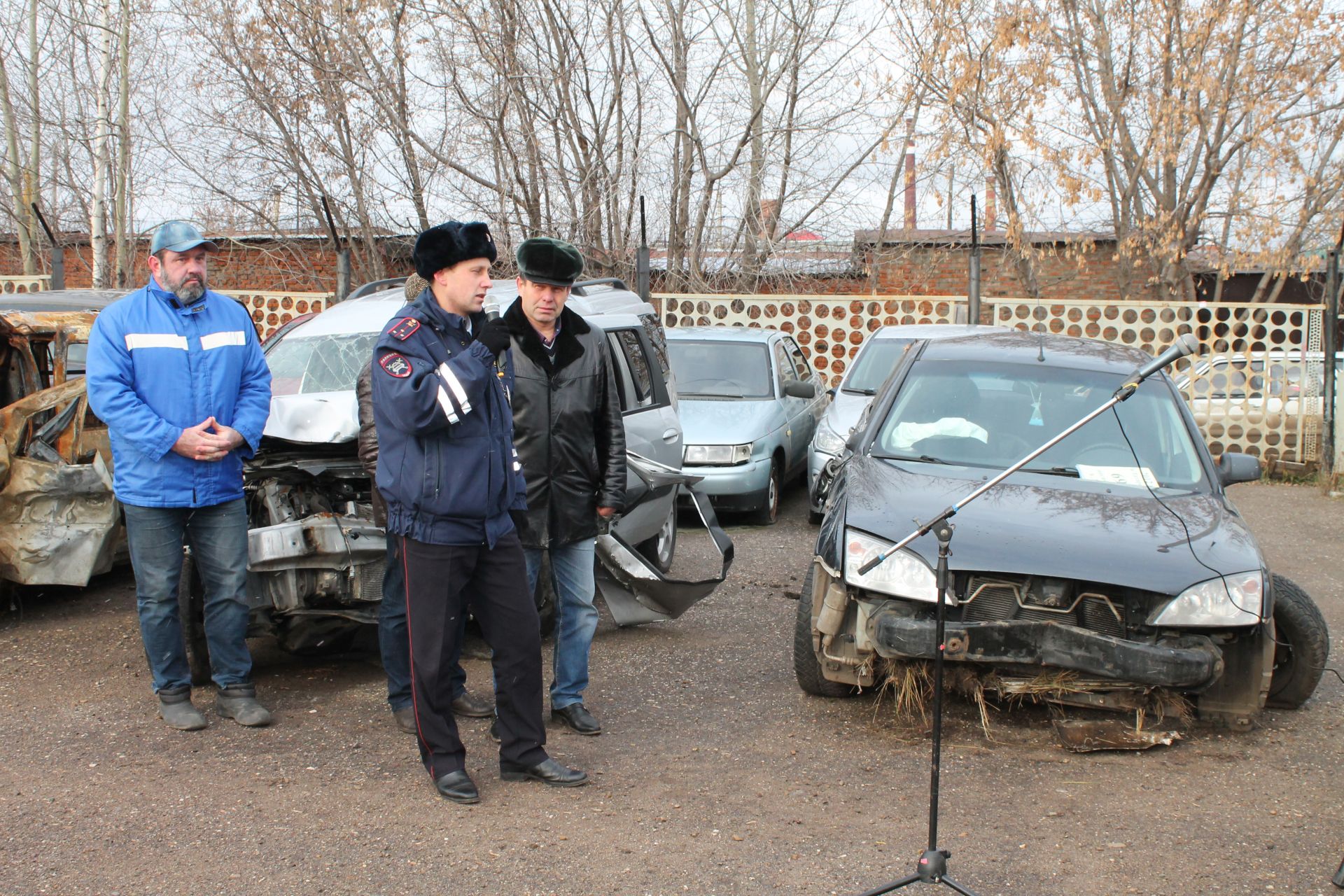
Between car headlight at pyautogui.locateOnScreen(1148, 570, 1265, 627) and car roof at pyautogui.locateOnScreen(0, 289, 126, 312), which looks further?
car roof at pyautogui.locateOnScreen(0, 289, 126, 312)

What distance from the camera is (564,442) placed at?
15.1 ft

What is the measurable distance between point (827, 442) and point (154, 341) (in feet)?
18.6

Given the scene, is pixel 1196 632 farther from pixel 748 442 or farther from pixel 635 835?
→ pixel 748 442

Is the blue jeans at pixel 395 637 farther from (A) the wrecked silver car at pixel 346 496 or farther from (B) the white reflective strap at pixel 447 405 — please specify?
(B) the white reflective strap at pixel 447 405

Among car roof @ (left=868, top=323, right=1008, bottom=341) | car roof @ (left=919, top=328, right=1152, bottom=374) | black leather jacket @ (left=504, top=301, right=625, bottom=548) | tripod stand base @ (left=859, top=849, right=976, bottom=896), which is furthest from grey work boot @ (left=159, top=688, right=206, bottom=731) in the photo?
car roof @ (left=868, top=323, right=1008, bottom=341)

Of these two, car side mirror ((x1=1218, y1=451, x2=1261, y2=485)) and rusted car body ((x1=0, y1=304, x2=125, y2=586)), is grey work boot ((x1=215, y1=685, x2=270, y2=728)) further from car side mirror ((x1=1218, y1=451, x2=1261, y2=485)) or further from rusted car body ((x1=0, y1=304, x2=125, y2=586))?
car side mirror ((x1=1218, y1=451, x2=1261, y2=485))

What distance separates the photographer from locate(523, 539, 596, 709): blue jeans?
4766mm

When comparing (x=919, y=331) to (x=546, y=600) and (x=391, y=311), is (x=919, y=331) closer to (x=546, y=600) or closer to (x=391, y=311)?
(x=391, y=311)

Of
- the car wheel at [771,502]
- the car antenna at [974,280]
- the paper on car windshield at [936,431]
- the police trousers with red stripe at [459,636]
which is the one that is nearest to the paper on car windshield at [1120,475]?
the paper on car windshield at [936,431]

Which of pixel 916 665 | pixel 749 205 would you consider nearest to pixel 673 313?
pixel 749 205

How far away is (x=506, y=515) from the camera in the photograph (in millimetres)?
4156

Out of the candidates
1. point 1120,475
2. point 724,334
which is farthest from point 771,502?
point 1120,475

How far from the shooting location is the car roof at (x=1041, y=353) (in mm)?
6055

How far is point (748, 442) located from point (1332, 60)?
9998mm
